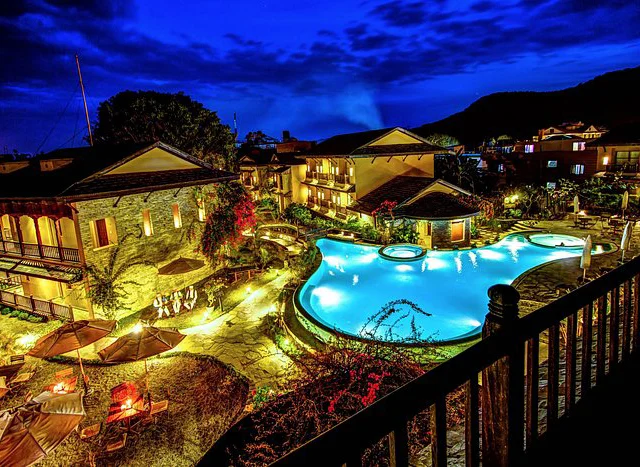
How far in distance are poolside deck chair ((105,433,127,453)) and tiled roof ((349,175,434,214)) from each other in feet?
69.8

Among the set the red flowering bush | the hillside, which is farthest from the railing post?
the hillside

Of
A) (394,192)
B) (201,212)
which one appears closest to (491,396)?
(201,212)

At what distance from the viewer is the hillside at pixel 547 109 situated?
8769 cm

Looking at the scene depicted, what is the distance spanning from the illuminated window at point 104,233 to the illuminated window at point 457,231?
19.5m

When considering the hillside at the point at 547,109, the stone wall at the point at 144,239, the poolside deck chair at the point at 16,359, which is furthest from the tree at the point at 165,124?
the hillside at the point at 547,109

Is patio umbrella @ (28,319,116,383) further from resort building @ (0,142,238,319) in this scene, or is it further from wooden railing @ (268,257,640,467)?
wooden railing @ (268,257,640,467)

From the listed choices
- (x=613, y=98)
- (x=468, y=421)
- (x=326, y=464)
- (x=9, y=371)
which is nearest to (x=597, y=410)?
(x=468, y=421)

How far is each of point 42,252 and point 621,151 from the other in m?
41.5

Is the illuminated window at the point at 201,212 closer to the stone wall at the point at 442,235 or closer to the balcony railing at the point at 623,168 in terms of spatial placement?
the stone wall at the point at 442,235

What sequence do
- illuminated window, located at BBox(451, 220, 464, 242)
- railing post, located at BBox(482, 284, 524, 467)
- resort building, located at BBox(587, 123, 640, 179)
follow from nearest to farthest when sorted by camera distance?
railing post, located at BBox(482, 284, 524, 467) < illuminated window, located at BBox(451, 220, 464, 242) < resort building, located at BBox(587, 123, 640, 179)

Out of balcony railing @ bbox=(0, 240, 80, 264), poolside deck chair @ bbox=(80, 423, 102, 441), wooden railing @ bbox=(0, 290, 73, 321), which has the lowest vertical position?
poolside deck chair @ bbox=(80, 423, 102, 441)

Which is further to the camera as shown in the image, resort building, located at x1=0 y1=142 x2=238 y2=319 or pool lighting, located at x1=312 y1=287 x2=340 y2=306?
pool lighting, located at x1=312 y1=287 x2=340 y2=306

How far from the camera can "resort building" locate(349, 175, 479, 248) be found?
24.5 meters

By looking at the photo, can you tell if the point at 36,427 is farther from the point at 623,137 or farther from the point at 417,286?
the point at 623,137
